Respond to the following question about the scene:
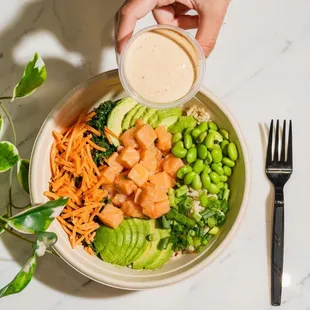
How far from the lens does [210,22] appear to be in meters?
1.97

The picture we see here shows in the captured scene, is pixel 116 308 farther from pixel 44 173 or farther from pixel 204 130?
pixel 204 130

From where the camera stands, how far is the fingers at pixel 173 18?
2.07 m

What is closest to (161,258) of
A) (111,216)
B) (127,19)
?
(111,216)

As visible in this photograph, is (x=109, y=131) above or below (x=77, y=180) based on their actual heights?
above

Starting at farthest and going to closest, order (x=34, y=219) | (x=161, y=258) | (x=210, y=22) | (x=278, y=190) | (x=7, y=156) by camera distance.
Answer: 1. (x=278, y=190)
2. (x=161, y=258)
3. (x=210, y=22)
4. (x=7, y=156)
5. (x=34, y=219)

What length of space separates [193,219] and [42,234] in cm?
55

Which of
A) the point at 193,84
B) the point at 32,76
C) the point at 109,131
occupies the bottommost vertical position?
the point at 109,131

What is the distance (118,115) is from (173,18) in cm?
39

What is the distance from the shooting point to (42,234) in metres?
1.73

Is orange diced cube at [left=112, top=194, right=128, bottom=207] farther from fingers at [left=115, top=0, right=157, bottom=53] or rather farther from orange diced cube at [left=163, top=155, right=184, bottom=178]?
fingers at [left=115, top=0, right=157, bottom=53]

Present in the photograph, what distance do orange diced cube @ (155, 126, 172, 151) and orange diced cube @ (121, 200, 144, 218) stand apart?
217 millimetres

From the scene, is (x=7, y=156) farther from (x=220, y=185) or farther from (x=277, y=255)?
(x=277, y=255)

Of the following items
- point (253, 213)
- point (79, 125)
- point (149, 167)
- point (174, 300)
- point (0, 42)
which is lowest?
point (174, 300)

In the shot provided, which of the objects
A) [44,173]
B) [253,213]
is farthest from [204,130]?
[44,173]
